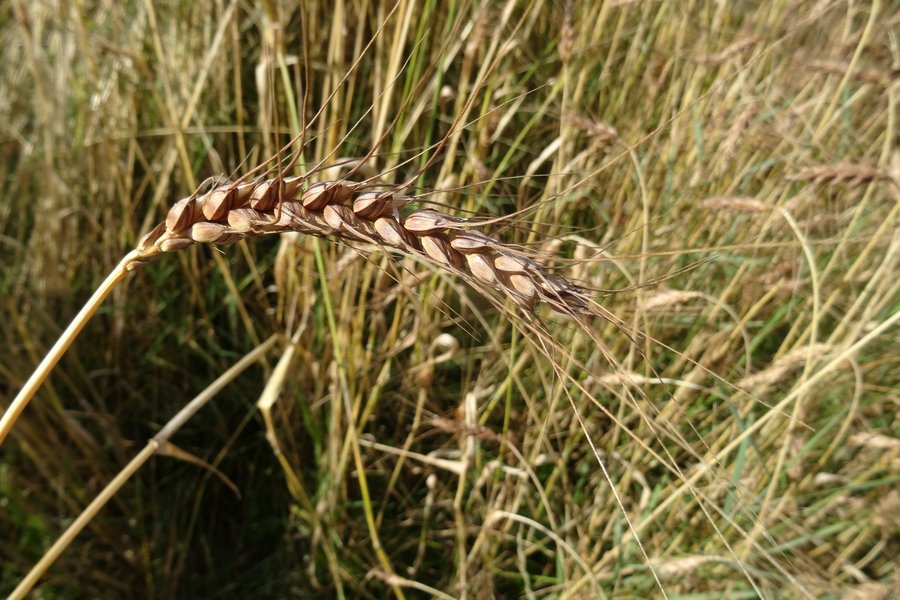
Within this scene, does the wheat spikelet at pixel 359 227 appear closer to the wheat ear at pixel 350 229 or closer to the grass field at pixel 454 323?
the wheat ear at pixel 350 229

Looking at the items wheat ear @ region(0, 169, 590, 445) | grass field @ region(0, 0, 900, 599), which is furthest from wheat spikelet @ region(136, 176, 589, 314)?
grass field @ region(0, 0, 900, 599)

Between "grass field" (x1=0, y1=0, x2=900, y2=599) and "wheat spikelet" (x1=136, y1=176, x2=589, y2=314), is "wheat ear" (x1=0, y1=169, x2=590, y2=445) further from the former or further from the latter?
"grass field" (x1=0, y1=0, x2=900, y2=599)

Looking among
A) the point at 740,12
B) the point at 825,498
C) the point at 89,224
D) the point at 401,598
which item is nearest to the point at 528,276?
the point at 401,598

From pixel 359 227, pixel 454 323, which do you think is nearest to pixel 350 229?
pixel 359 227

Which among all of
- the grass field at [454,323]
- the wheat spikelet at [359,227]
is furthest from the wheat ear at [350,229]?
the grass field at [454,323]

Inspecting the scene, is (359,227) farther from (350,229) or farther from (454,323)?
(454,323)

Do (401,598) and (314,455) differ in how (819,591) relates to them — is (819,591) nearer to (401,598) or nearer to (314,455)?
(401,598)
